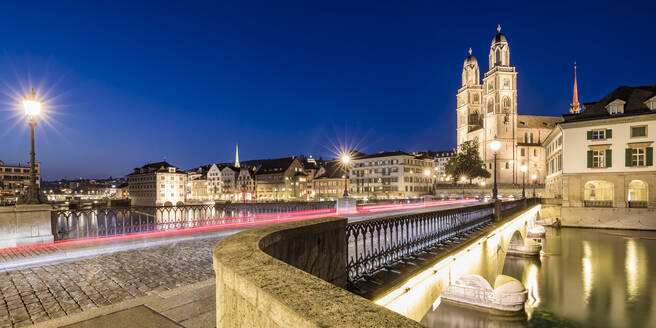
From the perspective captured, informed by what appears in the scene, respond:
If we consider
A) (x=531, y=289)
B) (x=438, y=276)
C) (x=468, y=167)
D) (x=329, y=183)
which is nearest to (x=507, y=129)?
(x=468, y=167)

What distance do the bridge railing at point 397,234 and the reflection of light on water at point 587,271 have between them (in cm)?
1388

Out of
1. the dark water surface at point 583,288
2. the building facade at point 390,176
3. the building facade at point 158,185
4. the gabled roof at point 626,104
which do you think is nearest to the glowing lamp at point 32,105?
the dark water surface at point 583,288

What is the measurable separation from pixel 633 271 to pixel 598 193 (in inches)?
891

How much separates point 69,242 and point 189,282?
7456 mm

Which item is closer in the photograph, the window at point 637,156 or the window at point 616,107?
the window at point 637,156

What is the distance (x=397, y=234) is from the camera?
773 centimetres

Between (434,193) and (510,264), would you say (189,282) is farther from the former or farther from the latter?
(434,193)

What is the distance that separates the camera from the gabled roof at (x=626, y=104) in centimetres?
4050

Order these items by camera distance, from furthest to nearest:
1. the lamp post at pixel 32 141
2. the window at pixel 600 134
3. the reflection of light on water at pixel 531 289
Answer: the window at pixel 600 134
the reflection of light on water at pixel 531 289
the lamp post at pixel 32 141

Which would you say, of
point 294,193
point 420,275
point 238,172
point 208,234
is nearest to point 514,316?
point 420,275

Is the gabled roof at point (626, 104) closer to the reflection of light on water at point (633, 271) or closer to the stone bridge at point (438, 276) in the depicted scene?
the reflection of light on water at point (633, 271)

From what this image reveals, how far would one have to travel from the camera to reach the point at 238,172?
118375 millimetres

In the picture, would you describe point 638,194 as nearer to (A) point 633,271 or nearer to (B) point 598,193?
(B) point 598,193

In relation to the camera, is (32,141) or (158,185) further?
(158,185)
